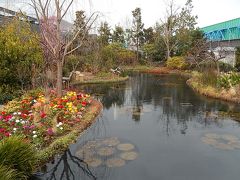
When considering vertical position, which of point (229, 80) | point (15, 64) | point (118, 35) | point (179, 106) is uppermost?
point (118, 35)

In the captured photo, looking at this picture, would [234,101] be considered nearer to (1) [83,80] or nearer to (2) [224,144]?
(2) [224,144]

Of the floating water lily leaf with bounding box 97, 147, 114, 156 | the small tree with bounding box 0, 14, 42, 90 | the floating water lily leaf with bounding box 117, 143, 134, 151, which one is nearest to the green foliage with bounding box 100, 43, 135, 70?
the small tree with bounding box 0, 14, 42, 90

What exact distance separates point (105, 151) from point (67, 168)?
3.91 ft

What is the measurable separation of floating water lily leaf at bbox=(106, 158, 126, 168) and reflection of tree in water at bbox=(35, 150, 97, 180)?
1.61 feet

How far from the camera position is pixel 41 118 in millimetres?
7371

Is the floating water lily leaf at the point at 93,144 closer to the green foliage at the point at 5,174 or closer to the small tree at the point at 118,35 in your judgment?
the green foliage at the point at 5,174

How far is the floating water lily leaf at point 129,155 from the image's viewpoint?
238 inches

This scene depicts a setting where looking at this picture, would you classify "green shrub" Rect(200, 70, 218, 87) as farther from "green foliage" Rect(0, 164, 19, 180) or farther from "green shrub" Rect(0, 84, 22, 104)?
"green foliage" Rect(0, 164, 19, 180)

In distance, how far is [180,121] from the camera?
9398 millimetres

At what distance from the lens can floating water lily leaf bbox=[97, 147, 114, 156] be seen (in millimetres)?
6301

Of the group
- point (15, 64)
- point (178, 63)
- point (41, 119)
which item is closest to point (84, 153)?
point (41, 119)

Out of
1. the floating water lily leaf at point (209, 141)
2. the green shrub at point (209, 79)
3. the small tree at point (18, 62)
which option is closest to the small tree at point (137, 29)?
the green shrub at point (209, 79)

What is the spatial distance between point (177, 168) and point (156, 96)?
8723 mm

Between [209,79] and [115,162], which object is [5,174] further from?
[209,79]
